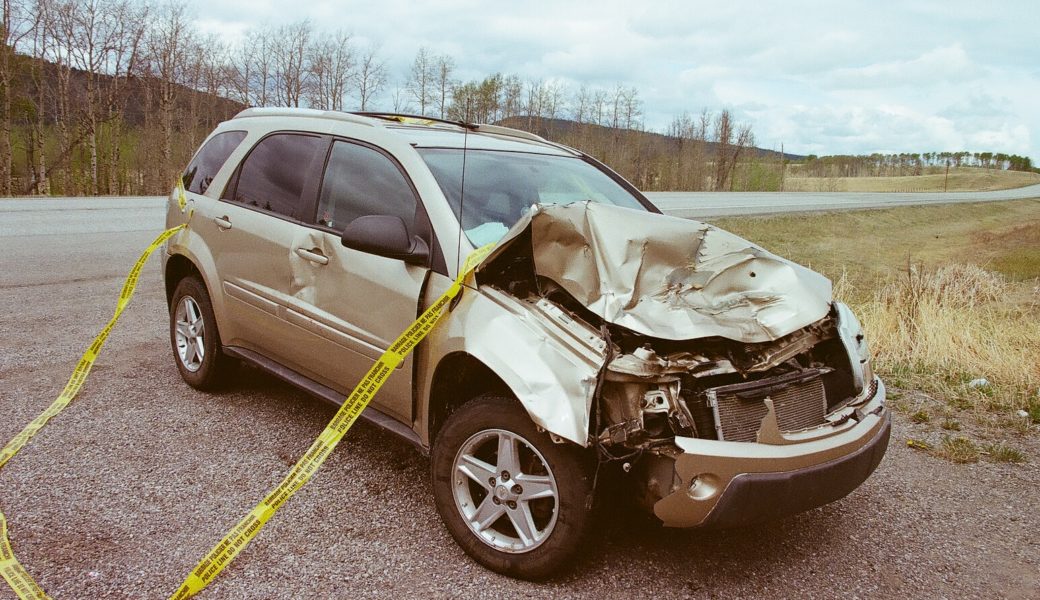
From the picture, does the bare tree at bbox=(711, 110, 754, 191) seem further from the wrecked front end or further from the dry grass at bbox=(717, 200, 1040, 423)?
the wrecked front end

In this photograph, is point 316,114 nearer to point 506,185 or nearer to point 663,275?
point 506,185

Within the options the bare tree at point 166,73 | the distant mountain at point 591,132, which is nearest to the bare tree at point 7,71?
the bare tree at point 166,73

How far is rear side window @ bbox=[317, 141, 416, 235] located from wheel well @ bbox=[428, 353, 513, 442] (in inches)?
25.9

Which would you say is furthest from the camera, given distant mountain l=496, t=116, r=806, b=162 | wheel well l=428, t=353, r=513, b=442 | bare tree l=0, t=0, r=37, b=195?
distant mountain l=496, t=116, r=806, b=162

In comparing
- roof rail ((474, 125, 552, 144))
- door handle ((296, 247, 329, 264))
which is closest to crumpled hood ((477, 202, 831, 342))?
door handle ((296, 247, 329, 264))

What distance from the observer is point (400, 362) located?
3.14 metres

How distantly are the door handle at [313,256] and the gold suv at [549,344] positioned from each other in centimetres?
1

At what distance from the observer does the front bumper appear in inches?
95.2

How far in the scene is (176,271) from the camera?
491 cm

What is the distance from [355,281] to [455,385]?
0.72 metres

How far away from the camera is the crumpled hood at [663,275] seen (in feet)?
8.61

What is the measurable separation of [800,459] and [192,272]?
3.92 metres

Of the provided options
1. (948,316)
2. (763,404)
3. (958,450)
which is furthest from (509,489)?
(948,316)

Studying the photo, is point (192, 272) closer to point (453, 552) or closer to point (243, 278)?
point (243, 278)
